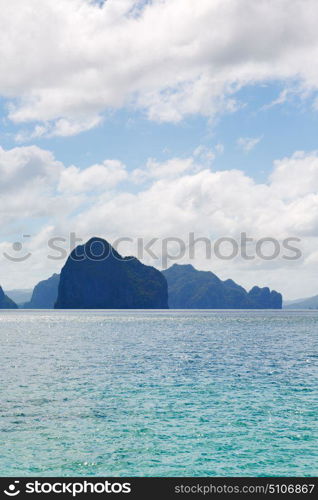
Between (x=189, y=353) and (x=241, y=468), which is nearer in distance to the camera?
(x=241, y=468)

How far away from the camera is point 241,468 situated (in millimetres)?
22359

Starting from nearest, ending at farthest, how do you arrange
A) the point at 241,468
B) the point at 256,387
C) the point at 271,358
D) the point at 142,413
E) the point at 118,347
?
the point at 241,468 < the point at 142,413 < the point at 256,387 < the point at 271,358 < the point at 118,347

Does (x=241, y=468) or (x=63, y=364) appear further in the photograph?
(x=63, y=364)

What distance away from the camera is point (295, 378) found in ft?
159

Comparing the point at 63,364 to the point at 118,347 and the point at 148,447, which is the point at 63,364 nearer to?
the point at 118,347
